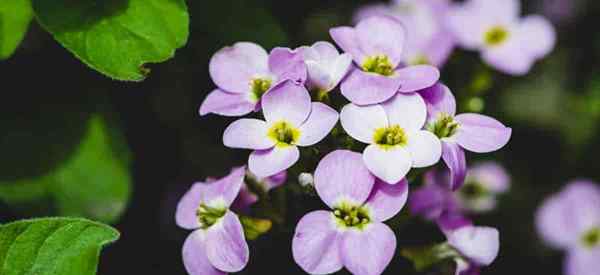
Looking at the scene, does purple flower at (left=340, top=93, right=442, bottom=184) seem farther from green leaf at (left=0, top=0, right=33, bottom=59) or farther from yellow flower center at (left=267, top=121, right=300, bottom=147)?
green leaf at (left=0, top=0, right=33, bottom=59)

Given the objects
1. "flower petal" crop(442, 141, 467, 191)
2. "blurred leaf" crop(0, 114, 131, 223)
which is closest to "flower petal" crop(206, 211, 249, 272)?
"flower petal" crop(442, 141, 467, 191)

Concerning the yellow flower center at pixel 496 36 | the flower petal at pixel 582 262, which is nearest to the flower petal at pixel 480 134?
the yellow flower center at pixel 496 36

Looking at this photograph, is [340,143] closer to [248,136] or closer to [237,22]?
[248,136]

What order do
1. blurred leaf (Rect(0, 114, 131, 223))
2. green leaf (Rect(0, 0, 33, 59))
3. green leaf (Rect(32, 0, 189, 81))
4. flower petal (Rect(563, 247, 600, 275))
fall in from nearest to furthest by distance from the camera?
green leaf (Rect(32, 0, 189, 81)), green leaf (Rect(0, 0, 33, 59)), blurred leaf (Rect(0, 114, 131, 223)), flower petal (Rect(563, 247, 600, 275))

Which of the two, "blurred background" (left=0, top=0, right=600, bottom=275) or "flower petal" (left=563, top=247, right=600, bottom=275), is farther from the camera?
"flower petal" (left=563, top=247, right=600, bottom=275)

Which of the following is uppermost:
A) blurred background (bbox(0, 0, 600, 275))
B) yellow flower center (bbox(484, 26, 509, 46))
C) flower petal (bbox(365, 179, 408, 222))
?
flower petal (bbox(365, 179, 408, 222))

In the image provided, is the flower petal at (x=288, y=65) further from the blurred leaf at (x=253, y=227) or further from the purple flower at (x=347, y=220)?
the blurred leaf at (x=253, y=227)

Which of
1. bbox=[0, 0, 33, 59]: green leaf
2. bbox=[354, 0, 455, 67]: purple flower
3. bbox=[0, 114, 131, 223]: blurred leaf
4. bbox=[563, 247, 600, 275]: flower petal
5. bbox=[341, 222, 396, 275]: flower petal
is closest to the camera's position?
bbox=[341, 222, 396, 275]: flower petal
